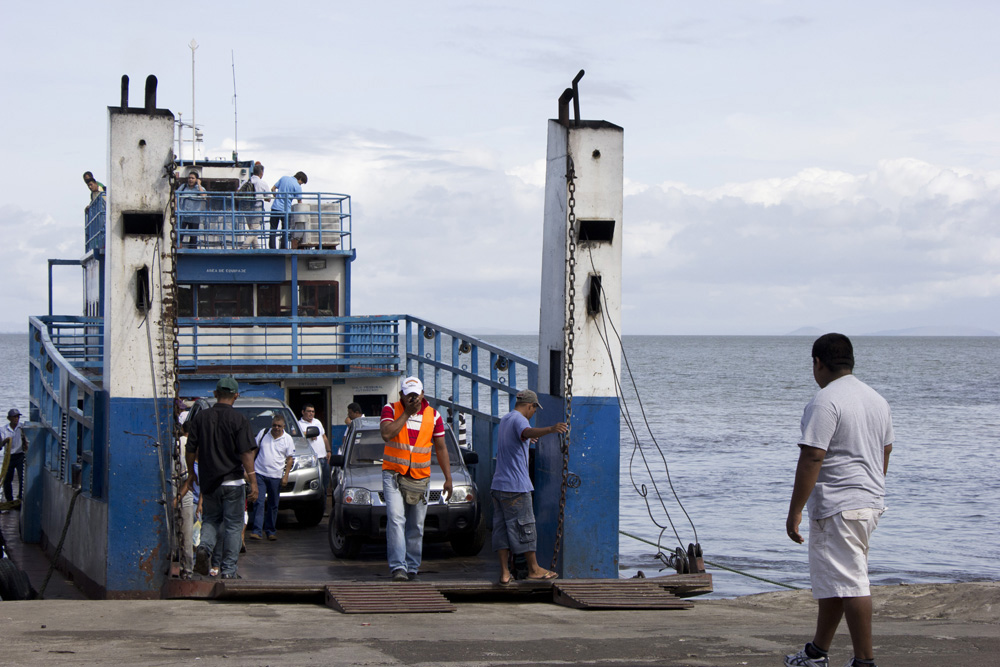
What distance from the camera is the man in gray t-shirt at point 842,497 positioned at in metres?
6.07

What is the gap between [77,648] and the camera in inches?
274

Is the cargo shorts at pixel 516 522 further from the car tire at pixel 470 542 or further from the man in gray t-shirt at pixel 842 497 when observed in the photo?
the man in gray t-shirt at pixel 842 497

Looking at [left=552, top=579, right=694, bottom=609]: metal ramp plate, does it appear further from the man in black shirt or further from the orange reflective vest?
the man in black shirt

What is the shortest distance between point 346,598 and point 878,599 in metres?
4.46

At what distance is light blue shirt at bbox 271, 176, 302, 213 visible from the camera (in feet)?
69.9

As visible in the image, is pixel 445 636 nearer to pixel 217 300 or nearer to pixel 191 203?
pixel 217 300

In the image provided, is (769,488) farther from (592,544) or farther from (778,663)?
(778,663)

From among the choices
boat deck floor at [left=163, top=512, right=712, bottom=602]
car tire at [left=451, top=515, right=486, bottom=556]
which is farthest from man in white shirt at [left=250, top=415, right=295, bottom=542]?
car tire at [left=451, top=515, right=486, bottom=556]

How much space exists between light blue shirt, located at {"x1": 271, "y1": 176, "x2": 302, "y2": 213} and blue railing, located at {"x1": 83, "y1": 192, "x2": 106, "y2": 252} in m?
3.23

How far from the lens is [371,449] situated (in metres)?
13.2

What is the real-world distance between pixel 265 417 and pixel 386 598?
24.4 feet

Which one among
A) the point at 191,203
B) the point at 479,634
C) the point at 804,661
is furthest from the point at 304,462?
the point at 191,203

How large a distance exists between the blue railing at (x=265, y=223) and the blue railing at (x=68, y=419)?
309 centimetres

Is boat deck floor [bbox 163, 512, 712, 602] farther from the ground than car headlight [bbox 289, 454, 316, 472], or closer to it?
closer to it
